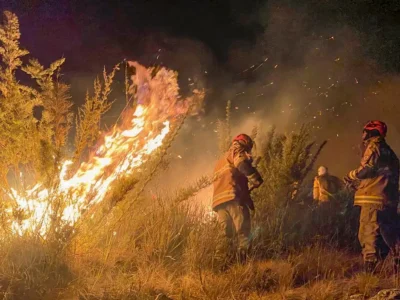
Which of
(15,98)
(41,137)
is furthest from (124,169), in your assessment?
(15,98)

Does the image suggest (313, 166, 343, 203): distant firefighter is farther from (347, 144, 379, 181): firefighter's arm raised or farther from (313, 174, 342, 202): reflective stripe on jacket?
(347, 144, 379, 181): firefighter's arm raised

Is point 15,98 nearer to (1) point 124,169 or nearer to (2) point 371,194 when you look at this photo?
(1) point 124,169

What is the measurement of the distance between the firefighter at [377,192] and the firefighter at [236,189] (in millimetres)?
1256

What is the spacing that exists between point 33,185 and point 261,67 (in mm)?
10090

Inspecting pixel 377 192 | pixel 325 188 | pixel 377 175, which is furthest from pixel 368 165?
pixel 325 188

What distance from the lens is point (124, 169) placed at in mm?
5418

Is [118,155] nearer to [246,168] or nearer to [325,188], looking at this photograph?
[246,168]

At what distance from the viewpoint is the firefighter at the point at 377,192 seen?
19.7ft

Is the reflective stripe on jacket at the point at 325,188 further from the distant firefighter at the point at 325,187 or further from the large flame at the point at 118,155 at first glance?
the large flame at the point at 118,155

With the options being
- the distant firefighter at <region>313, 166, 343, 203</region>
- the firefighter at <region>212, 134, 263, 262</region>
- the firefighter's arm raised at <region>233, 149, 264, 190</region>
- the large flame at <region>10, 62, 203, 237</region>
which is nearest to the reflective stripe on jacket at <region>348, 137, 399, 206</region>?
the firefighter's arm raised at <region>233, 149, 264, 190</region>

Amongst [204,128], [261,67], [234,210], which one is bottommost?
[234,210]

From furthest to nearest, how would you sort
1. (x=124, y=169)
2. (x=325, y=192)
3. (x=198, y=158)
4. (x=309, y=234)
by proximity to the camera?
(x=198, y=158) < (x=325, y=192) < (x=309, y=234) < (x=124, y=169)

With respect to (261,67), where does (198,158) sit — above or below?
below

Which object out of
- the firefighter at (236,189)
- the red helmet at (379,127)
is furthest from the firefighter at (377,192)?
the firefighter at (236,189)
